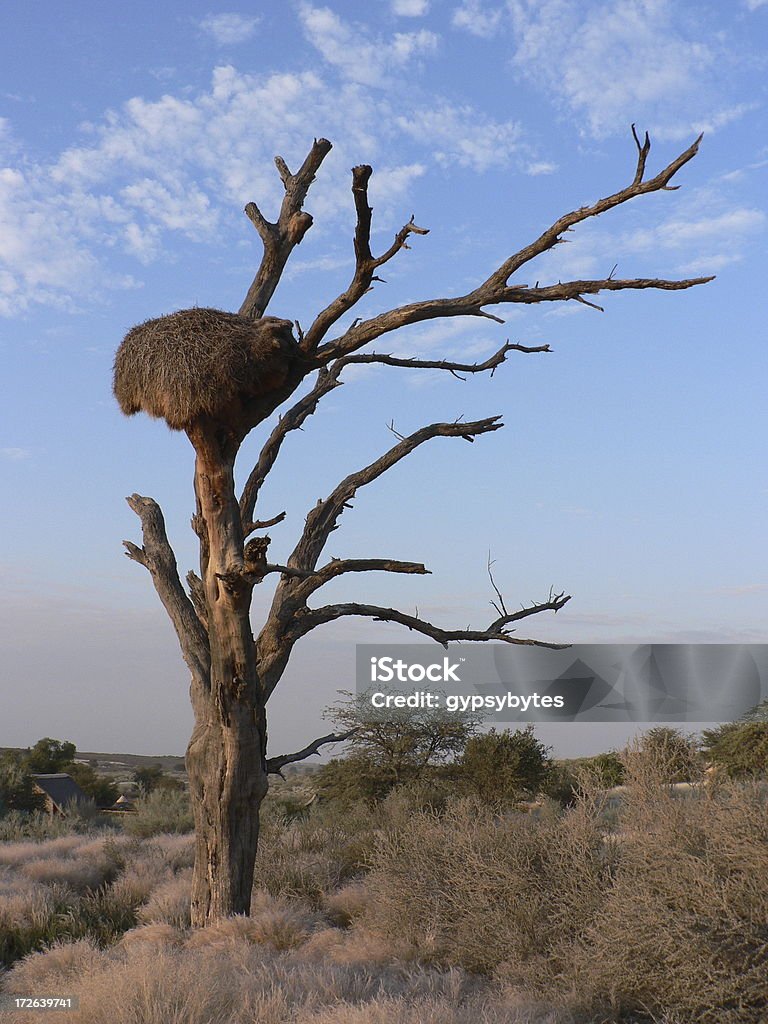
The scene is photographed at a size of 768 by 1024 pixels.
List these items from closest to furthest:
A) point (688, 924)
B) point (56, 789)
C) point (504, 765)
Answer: point (688, 924) → point (504, 765) → point (56, 789)

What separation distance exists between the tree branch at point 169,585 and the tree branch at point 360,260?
8.92 feet

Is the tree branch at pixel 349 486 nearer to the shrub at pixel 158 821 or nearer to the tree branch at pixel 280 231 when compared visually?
the tree branch at pixel 280 231

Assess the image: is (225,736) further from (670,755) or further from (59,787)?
(59,787)

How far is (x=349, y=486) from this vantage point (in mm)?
10125

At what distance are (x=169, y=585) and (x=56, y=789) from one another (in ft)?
76.9

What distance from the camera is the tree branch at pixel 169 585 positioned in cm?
946

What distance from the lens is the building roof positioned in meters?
29.3

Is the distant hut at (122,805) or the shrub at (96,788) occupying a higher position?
the shrub at (96,788)

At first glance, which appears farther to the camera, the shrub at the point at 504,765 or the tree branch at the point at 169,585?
the shrub at the point at 504,765

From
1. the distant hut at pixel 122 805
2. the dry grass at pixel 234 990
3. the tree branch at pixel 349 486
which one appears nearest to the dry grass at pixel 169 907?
the dry grass at pixel 234 990

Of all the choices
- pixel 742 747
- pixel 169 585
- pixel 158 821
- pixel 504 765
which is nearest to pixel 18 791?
pixel 158 821

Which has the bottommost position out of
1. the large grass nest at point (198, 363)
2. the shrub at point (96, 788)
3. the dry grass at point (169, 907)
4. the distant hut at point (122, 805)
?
the distant hut at point (122, 805)

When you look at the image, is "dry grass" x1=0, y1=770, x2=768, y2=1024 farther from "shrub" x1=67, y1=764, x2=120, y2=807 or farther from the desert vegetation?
"shrub" x1=67, y1=764, x2=120, y2=807

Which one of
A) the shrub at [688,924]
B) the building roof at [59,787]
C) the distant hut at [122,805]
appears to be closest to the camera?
the shrub at [688,924]
